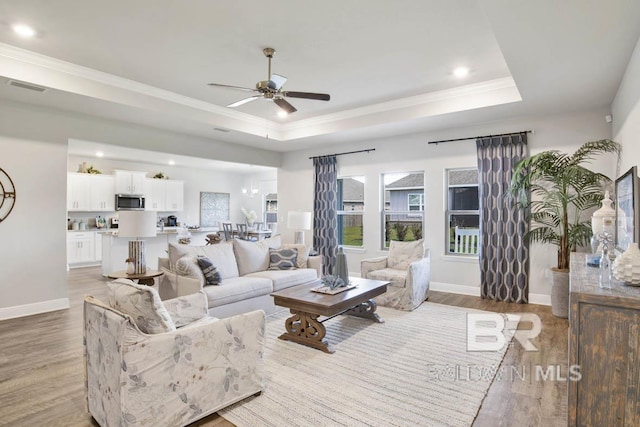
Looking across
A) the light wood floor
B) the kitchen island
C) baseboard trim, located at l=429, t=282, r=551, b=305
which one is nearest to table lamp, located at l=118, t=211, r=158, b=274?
the light wood floor

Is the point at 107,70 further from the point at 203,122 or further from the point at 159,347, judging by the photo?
the point at 159,347

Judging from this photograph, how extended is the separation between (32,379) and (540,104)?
19.5ft

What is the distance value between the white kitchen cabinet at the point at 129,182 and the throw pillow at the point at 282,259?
591 centimetres

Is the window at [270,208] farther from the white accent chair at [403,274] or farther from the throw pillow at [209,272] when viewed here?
the throw pillow at [209,272]

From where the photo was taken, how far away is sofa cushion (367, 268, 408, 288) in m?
4.77

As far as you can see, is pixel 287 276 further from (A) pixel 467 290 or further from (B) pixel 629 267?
(B) pixel 629 267

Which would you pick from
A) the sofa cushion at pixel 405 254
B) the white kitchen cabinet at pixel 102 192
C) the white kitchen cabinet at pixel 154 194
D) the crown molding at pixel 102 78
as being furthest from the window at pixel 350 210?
the white kitchen cabinet at pixel 102 192

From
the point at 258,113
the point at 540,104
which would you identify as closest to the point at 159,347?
the point at 258,113

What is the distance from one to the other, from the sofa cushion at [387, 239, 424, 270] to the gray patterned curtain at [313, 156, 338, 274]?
1757mm

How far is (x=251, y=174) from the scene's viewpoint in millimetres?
12094

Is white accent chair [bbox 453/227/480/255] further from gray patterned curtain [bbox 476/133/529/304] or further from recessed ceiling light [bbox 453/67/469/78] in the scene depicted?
recessed ceiling light [bbox 453/67/469/78]

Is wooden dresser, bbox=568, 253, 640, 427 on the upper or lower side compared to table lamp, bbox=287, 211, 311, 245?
lower

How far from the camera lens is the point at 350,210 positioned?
7.25 m

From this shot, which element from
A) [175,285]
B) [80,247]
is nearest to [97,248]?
[80,247]
